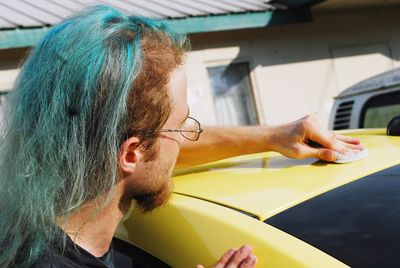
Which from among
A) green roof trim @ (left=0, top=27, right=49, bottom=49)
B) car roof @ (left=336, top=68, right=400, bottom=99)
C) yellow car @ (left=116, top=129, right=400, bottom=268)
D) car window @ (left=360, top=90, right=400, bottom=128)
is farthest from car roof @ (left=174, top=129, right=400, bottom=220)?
green roof trim @ (left=0, top=27, right=49, bottom=49)

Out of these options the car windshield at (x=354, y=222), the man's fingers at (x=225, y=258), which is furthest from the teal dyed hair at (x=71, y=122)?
the car windshield at (x=354, y=222)

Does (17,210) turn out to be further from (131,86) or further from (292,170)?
(292,170)

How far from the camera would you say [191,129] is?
1.65 metres

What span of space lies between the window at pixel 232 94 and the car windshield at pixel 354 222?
5899 mm

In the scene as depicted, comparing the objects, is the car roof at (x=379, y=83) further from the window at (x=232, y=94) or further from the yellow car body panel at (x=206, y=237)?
the window at (x=232, y=94)

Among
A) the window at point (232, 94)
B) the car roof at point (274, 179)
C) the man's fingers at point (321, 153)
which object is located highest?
the man's fingers at point (321, 153)

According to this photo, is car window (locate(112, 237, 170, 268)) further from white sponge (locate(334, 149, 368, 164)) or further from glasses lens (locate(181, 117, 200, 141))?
white sponge (locate(334, 149, 368, 164))

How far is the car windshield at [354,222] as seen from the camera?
3.96 ft

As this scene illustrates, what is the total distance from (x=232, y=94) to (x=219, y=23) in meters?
1.22

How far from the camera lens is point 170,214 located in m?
1.51

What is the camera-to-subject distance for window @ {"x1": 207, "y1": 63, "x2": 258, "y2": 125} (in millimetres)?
7383

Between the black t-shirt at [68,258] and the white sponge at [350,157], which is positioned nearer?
the black t-shirt at [68,258]

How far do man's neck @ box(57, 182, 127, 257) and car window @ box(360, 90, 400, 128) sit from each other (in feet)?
8.61

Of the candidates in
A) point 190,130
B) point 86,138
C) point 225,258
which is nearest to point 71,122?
point 86,138
